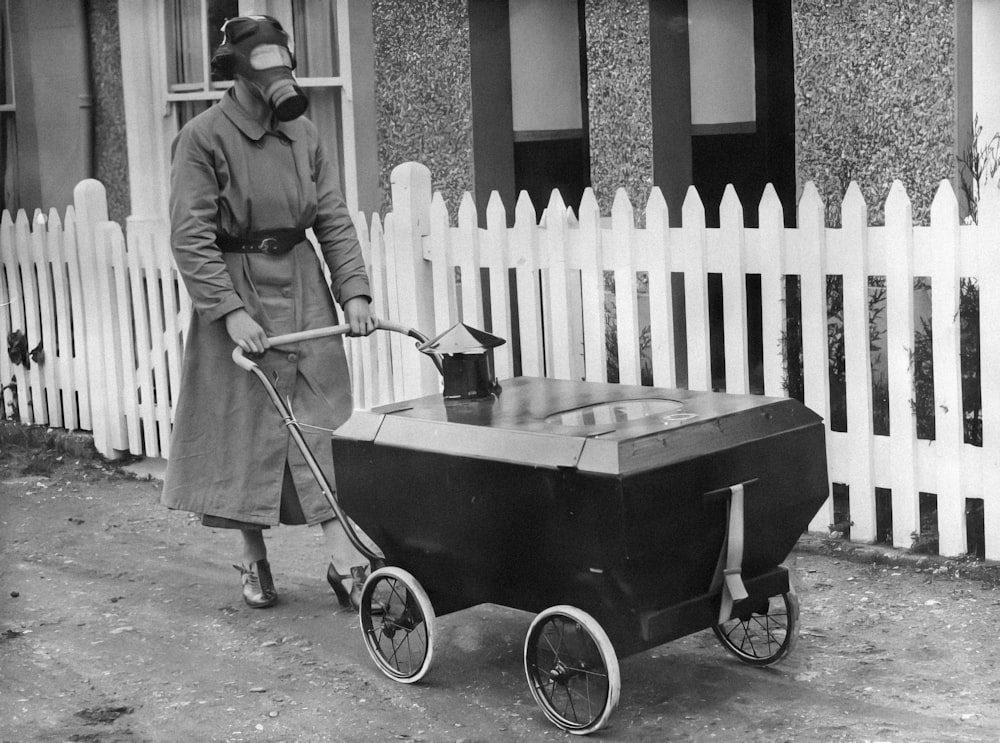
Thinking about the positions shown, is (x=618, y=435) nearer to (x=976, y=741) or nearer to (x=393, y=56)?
(x=976, y=741)

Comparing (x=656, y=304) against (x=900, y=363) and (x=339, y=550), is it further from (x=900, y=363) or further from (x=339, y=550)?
(x=339, y=550)

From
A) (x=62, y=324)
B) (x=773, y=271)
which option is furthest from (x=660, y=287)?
(x=62, y=324)

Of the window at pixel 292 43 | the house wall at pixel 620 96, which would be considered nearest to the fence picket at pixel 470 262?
the house wall at pixel 620 96

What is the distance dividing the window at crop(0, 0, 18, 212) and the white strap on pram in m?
7.24

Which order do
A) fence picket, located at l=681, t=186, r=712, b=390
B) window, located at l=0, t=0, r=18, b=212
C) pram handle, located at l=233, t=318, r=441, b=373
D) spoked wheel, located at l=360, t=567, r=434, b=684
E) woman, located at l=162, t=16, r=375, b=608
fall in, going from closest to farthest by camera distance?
spoked wheel, located at l=360, t=567, r=434, b=684
pram handle, located at l=233, t=318, r=441, b=373
woman, located at l=162, t=16, r=375, b=608
fence picket, located at l=681, t=186, r=712, b=390
window, located at l=0, t=0, r=18, b=212

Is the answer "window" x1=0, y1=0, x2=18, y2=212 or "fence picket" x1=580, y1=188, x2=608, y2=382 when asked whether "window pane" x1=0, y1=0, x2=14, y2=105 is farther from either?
"fence picket" x1=580, y1=188, x2=608, y2=382

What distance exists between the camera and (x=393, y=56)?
859 cm

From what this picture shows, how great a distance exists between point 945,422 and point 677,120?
3.17 m

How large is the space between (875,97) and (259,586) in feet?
12.3

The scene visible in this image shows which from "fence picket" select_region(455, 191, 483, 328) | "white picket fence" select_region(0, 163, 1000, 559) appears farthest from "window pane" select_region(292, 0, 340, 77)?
"fence picket" select_region(455, 191, 483, 328)

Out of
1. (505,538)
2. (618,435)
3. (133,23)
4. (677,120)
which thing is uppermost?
(133,23)

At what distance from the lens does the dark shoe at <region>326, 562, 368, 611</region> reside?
5.17 metres

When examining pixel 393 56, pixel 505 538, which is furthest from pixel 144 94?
pixel 505 538

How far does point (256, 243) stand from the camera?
→ 17.0 feet
